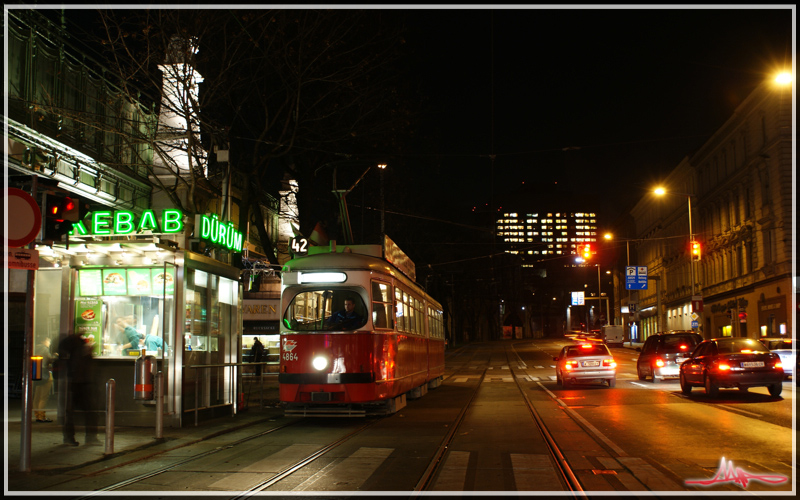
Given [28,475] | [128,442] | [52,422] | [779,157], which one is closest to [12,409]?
[52,422]

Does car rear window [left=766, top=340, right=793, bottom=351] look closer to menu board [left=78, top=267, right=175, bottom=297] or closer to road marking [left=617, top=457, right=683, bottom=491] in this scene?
road marking [left=617, top=457, right=683, bottom=491]

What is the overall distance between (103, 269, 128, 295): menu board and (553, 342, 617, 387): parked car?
558 inches

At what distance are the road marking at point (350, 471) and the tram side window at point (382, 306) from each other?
160 inches

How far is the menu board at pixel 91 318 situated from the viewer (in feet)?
47.6

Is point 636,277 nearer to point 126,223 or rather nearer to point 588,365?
point 588,365

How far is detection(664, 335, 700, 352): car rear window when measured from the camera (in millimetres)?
24820

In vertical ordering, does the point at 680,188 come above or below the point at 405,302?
above

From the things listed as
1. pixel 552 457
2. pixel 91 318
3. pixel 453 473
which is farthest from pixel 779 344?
pixel 91 318

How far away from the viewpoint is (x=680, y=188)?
67.5m

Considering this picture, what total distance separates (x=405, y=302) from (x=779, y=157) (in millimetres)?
32291

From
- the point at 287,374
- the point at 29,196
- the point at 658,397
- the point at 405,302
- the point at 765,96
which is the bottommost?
the point at 658,397

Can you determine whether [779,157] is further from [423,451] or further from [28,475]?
[28,475]

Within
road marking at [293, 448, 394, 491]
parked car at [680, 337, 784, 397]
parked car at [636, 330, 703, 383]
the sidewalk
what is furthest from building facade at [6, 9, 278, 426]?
parked car at [636, 330, 703, 383]

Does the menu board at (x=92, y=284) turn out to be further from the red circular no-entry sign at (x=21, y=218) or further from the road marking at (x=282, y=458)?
the road marking at (x=282, y=458)
